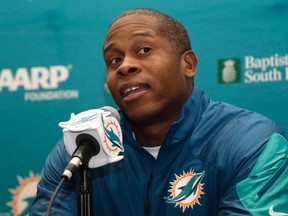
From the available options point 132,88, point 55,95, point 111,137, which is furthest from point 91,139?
point 55,95

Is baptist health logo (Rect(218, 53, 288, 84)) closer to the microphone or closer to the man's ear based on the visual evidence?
the man's ear

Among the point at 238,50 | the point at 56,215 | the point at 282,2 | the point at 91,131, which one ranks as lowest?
the point at 56,215

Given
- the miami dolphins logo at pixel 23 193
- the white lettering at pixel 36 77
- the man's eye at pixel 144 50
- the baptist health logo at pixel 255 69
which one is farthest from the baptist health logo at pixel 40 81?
the man's eye at pixel 144 50

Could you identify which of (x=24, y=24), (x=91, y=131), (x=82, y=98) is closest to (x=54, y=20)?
(x=24, y=24)

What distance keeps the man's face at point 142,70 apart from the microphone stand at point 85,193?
0.34 metres

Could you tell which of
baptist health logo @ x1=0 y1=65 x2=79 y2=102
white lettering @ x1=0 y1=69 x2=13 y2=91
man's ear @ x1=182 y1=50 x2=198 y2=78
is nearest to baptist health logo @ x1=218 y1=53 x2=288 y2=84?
man's ear @ x1=182 y1=50 x2=198 y2=78

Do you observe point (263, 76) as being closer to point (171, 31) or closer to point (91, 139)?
point (171, 31)

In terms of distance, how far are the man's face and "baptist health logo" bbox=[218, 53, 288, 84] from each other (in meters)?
0.60

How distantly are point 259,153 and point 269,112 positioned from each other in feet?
2.68

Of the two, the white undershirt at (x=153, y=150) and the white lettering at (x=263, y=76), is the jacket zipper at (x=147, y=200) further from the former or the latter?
the white lettering at (x=263, y=76)

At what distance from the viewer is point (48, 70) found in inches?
80.6

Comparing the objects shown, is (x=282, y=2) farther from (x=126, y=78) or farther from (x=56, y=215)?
(x=56, y=215)

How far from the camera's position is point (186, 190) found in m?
1.26

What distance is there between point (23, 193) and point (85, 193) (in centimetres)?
115
